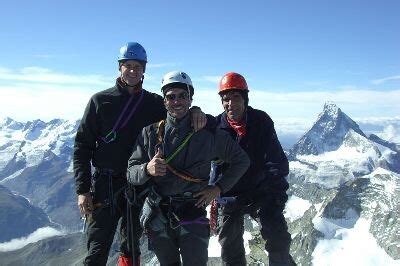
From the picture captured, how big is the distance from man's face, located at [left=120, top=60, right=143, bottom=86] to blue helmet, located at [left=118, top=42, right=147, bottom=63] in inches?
4.9

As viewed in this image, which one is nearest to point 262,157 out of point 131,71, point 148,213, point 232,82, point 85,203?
point 232,82

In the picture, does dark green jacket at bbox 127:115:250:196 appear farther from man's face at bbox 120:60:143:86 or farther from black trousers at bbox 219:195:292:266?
black trousers at bbox 219:195:292:266

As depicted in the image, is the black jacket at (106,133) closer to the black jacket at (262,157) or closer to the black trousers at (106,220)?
the black trousers at (106,220)

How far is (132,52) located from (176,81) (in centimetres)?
247

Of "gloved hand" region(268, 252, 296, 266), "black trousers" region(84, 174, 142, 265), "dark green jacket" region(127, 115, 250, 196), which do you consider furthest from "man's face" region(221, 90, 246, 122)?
"gloved hand" region(268, 252, 296, 266)

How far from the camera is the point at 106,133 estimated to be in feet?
38.9

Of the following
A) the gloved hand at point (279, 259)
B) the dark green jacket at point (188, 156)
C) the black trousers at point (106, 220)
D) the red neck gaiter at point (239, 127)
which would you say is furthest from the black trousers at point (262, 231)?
the black trousers at point (106, 220)

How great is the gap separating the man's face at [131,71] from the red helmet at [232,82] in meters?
2.40

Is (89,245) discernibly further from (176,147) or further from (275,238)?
(275,238)

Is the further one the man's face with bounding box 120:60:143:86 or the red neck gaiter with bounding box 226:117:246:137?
the red neck gaiter with bounding box 226:117:246:137

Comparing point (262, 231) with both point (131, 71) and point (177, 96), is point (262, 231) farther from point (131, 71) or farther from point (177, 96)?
point (131, 71)

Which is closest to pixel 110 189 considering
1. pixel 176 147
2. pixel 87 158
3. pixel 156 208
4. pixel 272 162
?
pixel 87 158

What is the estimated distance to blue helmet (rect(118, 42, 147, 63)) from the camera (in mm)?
11664

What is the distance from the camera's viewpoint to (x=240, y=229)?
1314cm
